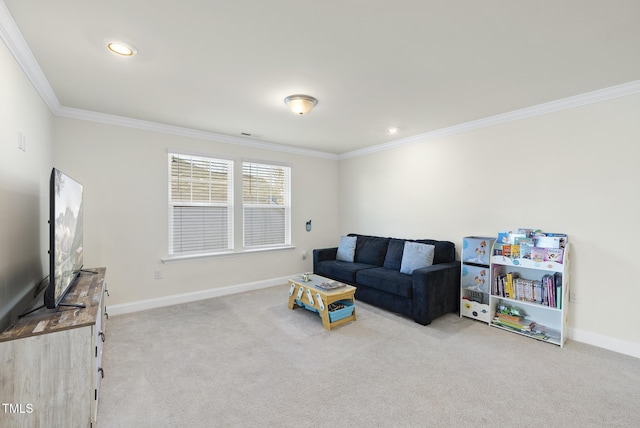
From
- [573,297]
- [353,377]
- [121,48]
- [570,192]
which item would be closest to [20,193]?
[121,48]

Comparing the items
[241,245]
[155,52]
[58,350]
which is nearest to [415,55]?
[155,52]

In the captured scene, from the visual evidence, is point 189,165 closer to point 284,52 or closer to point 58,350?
point 284,52

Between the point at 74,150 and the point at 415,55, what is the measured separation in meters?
3.85

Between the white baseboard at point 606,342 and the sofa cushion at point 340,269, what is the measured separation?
94.6 inches

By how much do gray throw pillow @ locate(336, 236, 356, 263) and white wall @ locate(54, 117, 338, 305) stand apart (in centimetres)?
153

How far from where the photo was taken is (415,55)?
7.20 ft

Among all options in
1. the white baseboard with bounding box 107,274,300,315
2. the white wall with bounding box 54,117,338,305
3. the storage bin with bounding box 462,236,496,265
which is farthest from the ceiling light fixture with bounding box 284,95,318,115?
the white baseboard with bounding box 107,274,300,315

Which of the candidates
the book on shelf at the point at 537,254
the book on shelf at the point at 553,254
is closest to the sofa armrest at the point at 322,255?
the book on shelf at the point at 537,254

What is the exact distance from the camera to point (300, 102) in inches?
116

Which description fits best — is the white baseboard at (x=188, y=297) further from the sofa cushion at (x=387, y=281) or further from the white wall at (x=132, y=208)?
the sofa cushion at (x=387, y=281)

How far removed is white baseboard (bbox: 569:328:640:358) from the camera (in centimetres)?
266

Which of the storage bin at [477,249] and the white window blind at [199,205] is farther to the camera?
the white window blind at [199,205]

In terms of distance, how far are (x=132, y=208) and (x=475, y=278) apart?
4.47 m

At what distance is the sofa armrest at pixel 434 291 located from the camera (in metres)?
3.32
